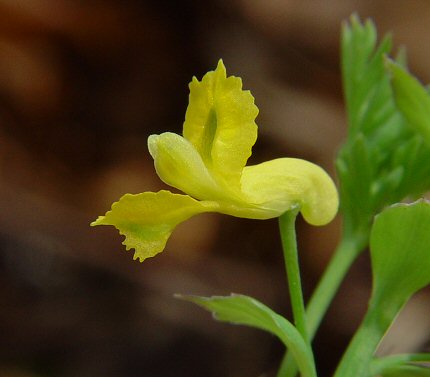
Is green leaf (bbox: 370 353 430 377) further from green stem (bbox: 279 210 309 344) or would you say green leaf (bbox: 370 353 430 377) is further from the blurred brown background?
the blurred brown background

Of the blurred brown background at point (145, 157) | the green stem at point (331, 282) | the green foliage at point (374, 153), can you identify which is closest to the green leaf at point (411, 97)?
the green foliage at point (374, 153)

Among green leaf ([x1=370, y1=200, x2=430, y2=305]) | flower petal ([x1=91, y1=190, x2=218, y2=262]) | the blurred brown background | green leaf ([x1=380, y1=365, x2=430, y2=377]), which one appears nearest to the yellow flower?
flower petal ([x1=91, y1=190, x2=218, y2=262])

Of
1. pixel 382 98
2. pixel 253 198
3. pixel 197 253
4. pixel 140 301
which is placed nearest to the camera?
pixel 253 198

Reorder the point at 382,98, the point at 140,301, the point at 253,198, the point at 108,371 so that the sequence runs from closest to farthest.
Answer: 1. the point at 253,198
2. the point at 382,98
3. the point at 108,371
4. the point at 140,301

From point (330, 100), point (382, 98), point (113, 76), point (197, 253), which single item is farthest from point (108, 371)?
point (382, 98)

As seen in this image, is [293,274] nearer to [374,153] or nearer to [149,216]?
[149,216]

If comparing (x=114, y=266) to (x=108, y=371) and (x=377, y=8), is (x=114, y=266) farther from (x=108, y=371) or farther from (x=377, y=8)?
(x=377, y=8)
